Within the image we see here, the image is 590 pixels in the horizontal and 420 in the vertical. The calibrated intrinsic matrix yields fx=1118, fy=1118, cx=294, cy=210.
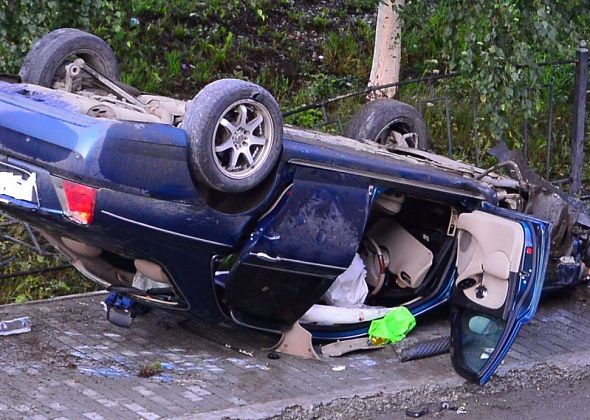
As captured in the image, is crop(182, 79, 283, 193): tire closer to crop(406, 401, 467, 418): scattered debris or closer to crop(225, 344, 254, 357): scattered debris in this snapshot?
crop(225, 344, 254, 357): scattered debris

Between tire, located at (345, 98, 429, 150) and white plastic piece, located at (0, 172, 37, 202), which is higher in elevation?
tire, located at (345, 98, 429, 150)

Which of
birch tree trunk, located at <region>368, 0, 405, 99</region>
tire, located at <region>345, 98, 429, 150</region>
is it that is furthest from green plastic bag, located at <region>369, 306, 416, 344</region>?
birch tree trunk, located at <region>368, 0, 405, 99</region>

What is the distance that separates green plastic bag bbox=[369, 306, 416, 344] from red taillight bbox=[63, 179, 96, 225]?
6.87 ft

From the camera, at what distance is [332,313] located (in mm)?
6594

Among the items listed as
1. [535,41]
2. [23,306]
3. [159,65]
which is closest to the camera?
[23,306]

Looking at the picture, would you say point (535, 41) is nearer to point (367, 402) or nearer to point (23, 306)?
point (367, 402)

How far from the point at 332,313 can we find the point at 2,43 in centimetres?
300

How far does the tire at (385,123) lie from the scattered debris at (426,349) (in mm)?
1446

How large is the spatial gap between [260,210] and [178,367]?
113 centimetres

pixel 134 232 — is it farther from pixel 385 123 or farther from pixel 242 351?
pixel 385 123

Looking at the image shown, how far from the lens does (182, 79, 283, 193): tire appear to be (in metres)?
5.48

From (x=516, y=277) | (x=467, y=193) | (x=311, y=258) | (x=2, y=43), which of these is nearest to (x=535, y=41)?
(x=467, y=193)

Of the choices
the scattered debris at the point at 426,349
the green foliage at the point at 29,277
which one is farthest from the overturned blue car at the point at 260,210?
the green foliage at the point at 29,277

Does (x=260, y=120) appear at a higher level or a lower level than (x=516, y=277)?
higher
